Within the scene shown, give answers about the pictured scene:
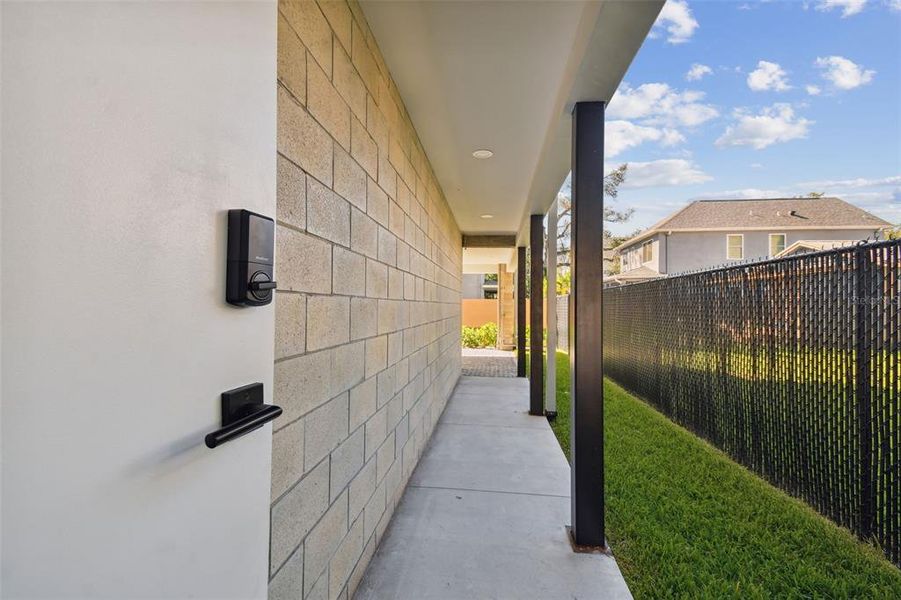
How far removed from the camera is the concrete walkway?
6.93 ft

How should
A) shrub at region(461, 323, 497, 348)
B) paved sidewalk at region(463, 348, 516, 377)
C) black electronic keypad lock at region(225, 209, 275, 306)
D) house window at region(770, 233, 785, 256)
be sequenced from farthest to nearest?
1. house window at region(770, 233, 785, 256)
2. shrub at region(461, 323, 497, 348)
3. paved sidewalk at region(463, 348, 516, 377)
4. black electronic keypad lock at region(225, 209, 275, 306)

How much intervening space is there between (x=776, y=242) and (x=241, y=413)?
69.2ft

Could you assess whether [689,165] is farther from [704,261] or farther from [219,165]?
[219,165]

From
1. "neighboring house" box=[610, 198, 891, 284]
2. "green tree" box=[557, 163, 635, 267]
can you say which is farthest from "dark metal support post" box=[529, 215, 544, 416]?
"neighboring house" box=[610, 198, 891, 284]

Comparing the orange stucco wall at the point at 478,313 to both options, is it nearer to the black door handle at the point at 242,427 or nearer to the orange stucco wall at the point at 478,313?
the orange stucco wall at the point at 478,313

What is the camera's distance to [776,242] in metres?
16.8

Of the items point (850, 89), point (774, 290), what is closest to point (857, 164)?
point (850, 89)

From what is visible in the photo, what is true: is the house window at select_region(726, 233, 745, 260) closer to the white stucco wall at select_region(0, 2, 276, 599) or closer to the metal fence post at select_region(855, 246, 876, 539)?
the metal fence post at select_region(855, 246, 876, 539)

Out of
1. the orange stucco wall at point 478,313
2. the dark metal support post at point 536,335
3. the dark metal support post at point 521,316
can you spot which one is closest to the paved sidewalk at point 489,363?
the dark metal support post at point 521,316

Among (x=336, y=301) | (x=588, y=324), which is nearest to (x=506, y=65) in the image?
(x=588, y=324)

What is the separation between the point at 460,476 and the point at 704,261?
704 inches

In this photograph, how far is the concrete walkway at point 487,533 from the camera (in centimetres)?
211

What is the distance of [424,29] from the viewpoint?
84.7 inches

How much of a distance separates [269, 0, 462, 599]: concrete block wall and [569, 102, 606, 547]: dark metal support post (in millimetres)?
1159
